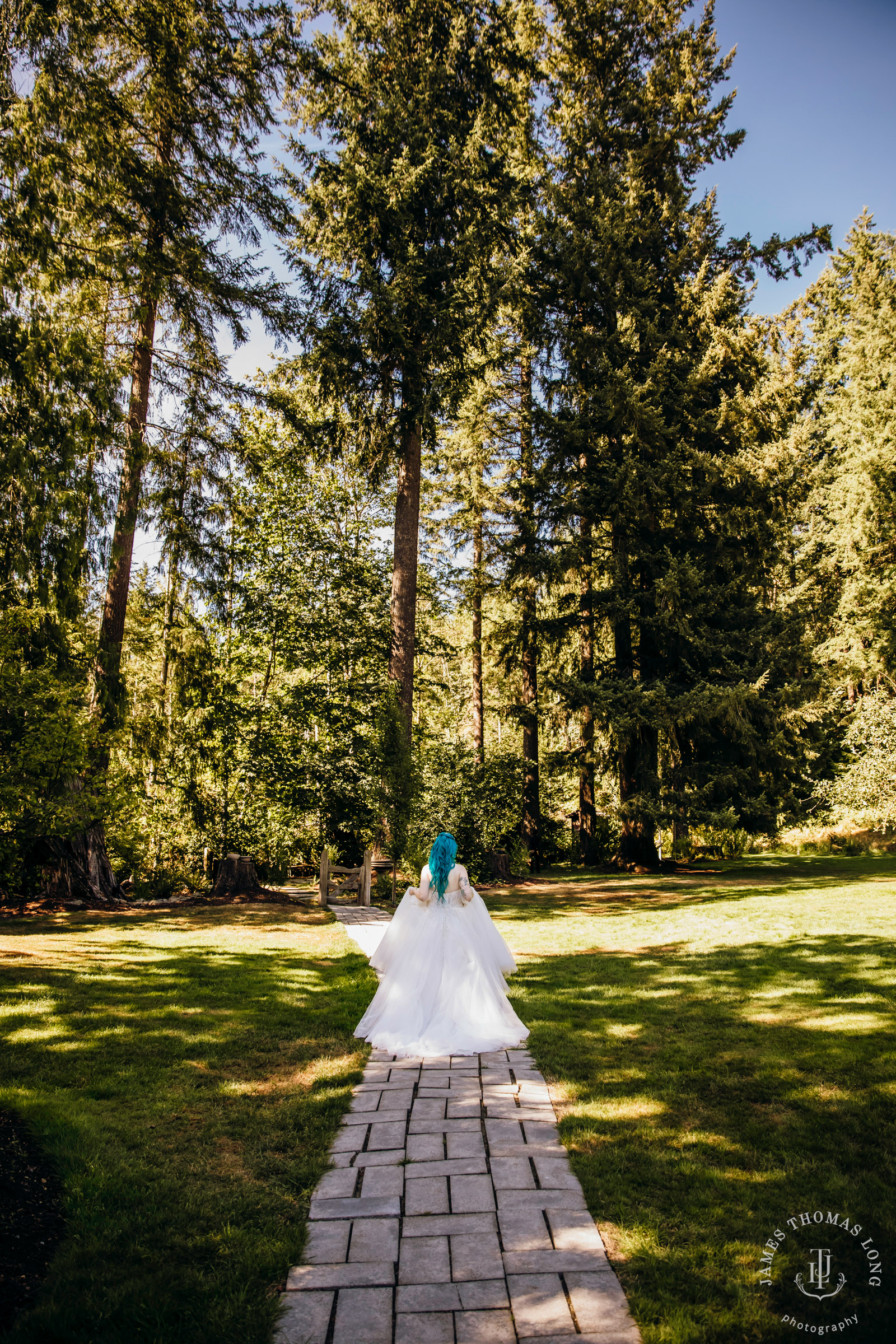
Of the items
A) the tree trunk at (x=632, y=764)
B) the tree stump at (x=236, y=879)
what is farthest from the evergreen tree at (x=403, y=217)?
the tree trunk at (x=632, y=764)

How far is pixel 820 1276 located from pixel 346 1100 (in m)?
2.85

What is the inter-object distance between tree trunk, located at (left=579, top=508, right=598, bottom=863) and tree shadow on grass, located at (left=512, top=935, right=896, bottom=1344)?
10525 millimetres

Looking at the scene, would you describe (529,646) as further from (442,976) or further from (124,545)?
(442,976)

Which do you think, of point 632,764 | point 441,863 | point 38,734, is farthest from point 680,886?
point 38,734

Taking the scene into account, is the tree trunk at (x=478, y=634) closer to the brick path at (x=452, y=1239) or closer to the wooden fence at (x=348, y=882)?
the wooden fence at (x=348, y=882)

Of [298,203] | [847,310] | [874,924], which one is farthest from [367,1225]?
[847,310]

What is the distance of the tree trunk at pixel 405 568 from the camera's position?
15.7m

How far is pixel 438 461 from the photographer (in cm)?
2284

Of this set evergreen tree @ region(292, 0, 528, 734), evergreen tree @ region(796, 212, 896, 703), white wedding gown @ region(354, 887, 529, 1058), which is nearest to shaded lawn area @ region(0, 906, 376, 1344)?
white wedding gown @ region(354, 887, 529, 1058)

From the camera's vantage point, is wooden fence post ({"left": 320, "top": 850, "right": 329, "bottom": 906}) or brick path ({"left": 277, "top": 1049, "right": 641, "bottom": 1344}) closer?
brick path ({"left": 277, "top": 1049, "right": 641, "bottom": 1344})

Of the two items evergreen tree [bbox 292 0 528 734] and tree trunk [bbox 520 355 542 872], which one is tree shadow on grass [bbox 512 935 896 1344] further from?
tree trunk [bbox 520 355 542 872]

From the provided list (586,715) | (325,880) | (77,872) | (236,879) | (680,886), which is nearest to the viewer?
Answer: (77,872)

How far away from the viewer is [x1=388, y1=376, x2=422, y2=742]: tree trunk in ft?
51.6

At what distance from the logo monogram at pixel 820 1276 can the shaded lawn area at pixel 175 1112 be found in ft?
6.73
